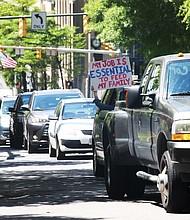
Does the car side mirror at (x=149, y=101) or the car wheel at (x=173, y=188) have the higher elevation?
the car side mirror at (x=149, y=101)

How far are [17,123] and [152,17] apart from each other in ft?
19.8

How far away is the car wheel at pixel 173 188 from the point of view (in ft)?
39.9

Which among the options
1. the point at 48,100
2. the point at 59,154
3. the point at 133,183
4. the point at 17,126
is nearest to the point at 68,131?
the point at 59,154

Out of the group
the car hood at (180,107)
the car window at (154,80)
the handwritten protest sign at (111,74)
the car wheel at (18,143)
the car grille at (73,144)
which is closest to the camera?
the car hood at (180,107)

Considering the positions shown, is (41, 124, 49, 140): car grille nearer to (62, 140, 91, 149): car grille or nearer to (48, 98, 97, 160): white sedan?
(48, 98, 97, 160): white sedan

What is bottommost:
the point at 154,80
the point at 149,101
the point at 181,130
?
the point at 181,130

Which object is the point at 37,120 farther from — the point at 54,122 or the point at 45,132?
the point at 54,122

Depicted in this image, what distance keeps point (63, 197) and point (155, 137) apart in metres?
3.09

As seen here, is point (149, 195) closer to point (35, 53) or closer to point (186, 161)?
point (186, 161)

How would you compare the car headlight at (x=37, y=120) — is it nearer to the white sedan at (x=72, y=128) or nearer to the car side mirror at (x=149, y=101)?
the white sedan at (x=72, y=128)

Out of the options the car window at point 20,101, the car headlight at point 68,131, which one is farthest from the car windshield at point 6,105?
the car headlight at point 68,131

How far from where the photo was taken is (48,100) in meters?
31.3

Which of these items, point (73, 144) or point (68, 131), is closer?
point (73, 144)

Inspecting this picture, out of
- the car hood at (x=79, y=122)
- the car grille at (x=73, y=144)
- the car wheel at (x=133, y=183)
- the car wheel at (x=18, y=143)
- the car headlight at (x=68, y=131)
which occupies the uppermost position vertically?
the car wheel at (x=133, y=183)
